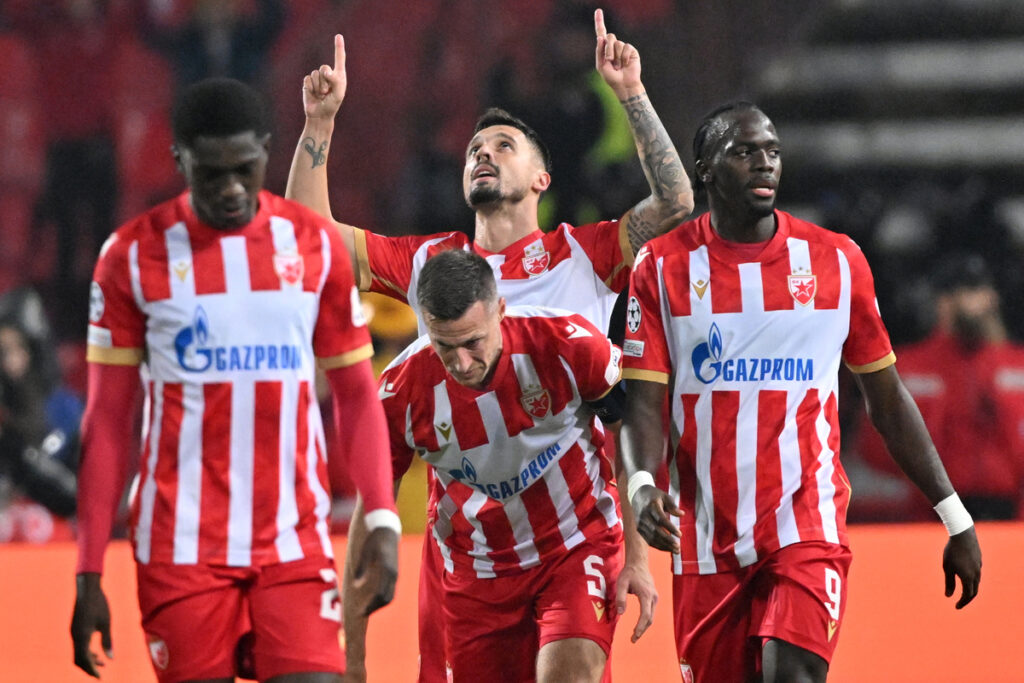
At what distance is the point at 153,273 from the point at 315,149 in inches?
58.4

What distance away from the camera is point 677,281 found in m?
3.43

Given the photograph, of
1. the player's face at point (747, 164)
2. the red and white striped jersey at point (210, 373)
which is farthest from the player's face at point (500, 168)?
the red and white striped jersey at point (210, 373)

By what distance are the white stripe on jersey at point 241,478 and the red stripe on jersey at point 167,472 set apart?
11 cm

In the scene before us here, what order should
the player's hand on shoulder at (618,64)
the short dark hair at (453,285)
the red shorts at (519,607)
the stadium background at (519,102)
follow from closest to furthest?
the short dark hair at (453,285)
the red shorts at (519,607)
the player's hand on shoulder at (618,64)
the stadium background at (519,102)

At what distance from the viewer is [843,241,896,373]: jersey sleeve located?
341 cm

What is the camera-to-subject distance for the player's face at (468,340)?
128 inches

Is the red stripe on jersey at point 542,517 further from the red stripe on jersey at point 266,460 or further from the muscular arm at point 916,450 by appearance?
the red stripe on jersey at point 266,460

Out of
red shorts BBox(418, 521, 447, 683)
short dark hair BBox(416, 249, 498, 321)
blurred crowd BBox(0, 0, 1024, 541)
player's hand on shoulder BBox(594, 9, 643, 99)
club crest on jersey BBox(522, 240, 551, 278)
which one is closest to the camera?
short dark hair BBox(416, 249, 498, 321)

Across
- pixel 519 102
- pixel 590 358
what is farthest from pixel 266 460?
pixel 519 102

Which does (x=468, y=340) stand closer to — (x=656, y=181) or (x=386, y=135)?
(x=656, y=181)

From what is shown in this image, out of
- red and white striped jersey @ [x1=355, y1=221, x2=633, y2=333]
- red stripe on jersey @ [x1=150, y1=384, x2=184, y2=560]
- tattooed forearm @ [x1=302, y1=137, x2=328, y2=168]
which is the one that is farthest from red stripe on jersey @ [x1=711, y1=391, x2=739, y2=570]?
tattooed forearm @ [x1=302, y1=137, x2=328, y2=168]

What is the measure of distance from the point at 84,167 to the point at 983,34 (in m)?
6.20

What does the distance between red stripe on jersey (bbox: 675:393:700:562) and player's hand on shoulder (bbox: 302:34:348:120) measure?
4.74 ft

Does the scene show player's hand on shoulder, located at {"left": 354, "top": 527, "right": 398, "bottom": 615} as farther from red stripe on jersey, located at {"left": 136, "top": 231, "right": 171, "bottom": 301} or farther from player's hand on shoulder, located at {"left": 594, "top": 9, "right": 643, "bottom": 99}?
player's hand on shoulder, located at {"left": 594, "top": 9, "right": 643, "bottom": 99}
